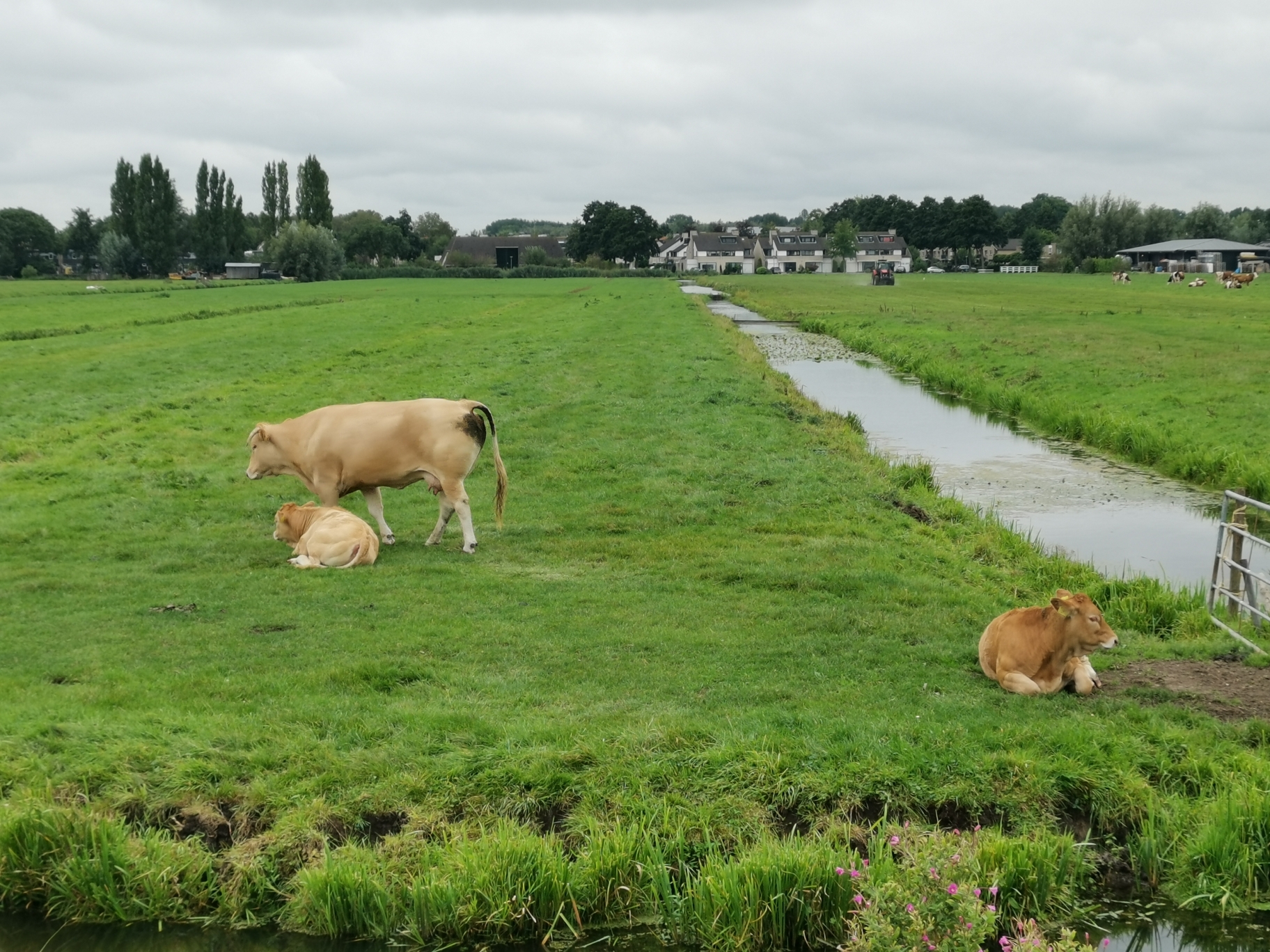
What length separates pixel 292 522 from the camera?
14.8 meters

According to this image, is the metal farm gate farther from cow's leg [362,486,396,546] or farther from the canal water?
cow's leg [362,486,396,546]

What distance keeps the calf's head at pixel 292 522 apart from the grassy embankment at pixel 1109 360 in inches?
666

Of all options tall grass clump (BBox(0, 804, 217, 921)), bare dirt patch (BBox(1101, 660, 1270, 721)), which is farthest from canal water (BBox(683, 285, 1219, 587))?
tall grass clump (BBox(0, 804, 217, 921))

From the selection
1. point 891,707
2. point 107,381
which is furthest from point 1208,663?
point 107,381

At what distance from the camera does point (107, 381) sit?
33219mm

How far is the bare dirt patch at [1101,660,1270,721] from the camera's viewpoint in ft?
31.3

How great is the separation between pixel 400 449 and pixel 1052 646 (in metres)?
8.88

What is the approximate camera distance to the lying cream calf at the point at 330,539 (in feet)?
45.8

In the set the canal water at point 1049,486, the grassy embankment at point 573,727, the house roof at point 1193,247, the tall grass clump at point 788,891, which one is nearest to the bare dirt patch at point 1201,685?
the grassy embankment at point 573,727

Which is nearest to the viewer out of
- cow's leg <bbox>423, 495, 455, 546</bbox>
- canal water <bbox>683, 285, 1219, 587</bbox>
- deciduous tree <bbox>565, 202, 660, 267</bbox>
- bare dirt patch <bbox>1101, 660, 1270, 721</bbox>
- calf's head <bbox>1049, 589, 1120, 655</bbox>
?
bare dirt patch <bbox>1101, 660, 1270, 721</bbox>

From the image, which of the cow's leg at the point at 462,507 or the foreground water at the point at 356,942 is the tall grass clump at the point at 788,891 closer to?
the foreground water at the point at 356,942

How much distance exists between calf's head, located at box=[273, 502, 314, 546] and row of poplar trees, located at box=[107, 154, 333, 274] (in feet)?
455

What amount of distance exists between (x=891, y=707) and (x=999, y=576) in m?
5.89

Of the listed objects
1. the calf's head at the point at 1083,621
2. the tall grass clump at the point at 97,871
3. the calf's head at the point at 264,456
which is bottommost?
the tall grass clump at the point at 97,871
